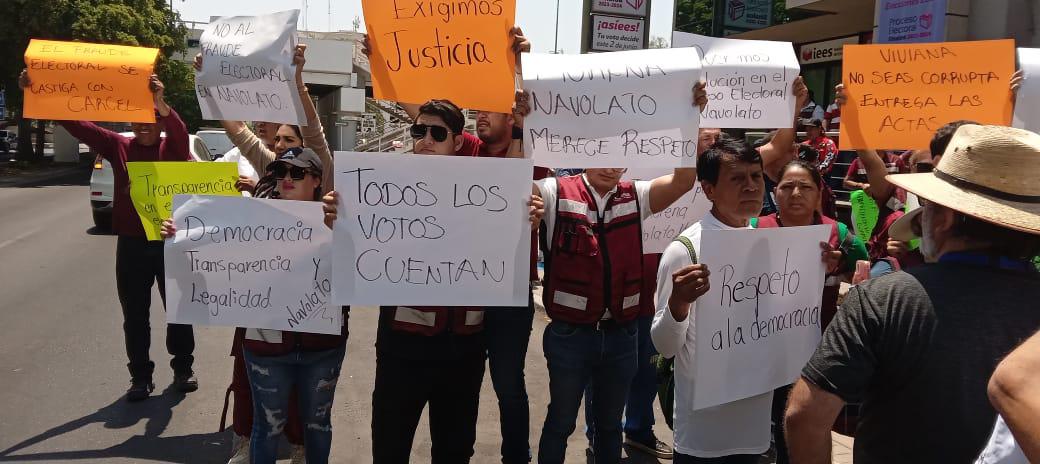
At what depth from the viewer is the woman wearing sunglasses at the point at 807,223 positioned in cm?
306

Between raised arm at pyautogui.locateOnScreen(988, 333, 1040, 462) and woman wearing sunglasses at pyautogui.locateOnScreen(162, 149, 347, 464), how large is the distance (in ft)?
8.52

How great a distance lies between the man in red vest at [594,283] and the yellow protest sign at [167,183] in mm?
1879

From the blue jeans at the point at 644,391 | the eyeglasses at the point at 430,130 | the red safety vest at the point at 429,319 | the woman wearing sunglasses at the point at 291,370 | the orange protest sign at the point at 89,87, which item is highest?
the orange protest sign at the point at 89,87

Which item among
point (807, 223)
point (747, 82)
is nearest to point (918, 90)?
point (747, 82)

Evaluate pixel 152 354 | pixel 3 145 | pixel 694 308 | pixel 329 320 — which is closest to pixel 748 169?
pixel 694 308

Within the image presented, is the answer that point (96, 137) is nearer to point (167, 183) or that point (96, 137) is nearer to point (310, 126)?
point (167, 183)

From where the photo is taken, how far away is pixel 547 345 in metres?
3.31

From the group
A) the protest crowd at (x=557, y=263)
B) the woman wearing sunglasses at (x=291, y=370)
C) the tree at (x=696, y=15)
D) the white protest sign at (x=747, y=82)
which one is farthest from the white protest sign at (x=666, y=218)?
the tree at (x=696, y=15)

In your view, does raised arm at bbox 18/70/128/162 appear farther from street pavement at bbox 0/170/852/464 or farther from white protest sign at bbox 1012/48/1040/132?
white protest sign at bbox 1012/48/1040/132

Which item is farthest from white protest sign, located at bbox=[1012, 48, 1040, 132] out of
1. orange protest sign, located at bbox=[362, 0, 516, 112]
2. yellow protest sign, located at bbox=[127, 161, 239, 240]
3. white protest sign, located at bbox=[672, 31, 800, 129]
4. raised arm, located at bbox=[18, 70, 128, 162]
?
raised arm, located at bbox=[18, 70, 128, 162]

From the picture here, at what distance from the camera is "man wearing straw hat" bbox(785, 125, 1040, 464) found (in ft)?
5.20

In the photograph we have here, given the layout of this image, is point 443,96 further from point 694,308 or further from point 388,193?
point 694,308

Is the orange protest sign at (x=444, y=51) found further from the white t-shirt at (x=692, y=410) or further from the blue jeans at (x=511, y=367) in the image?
the white t-shirt at (x=692, y=410)

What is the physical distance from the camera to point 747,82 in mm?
3840
